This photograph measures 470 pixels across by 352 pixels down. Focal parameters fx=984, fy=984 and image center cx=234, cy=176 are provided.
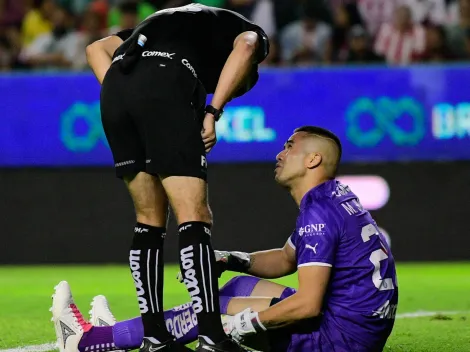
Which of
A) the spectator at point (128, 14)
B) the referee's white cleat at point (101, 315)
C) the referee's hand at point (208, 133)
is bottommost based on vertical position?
the referee's white cleat at point (101, 315)

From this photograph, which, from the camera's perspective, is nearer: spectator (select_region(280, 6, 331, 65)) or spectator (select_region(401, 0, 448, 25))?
spectator (select_region(280, 6, 331, 65))

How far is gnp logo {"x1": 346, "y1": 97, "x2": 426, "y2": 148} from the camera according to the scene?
986 centimetres

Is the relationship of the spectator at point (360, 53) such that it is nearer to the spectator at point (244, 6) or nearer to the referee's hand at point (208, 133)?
the spectator at point (244, 6)

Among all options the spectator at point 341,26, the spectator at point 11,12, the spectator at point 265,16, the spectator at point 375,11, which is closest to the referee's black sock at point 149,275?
the spectator at point 341,26

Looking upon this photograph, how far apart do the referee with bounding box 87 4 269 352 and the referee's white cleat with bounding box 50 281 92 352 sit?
40cm

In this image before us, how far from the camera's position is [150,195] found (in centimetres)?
456

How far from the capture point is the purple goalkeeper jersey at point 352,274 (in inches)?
170

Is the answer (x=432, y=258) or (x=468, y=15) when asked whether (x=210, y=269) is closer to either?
(x=432, y=258)

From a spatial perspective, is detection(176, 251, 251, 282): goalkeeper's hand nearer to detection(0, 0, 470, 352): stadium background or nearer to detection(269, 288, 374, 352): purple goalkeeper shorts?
detection(269, 288, 374, 352): purple goalkeeper shorts

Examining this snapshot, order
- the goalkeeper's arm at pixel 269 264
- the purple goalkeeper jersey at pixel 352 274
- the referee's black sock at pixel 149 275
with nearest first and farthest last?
1. the purple goalkeeper jersey at pixel 352 274
2. the referee's black sock at pixel 149 275
3. the goalkeeper's arm at pixel 269 264

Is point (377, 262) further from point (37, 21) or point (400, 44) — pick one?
point (37, 21)

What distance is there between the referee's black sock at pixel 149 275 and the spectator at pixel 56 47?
21.1 feet

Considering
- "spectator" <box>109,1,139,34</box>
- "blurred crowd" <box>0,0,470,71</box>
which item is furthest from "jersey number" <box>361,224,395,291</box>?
"spectator" <box>109,1,139,34</box>

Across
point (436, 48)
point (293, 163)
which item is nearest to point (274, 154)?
point (436, 48)
